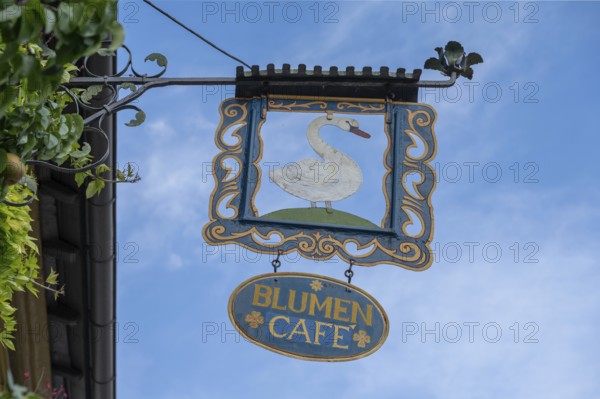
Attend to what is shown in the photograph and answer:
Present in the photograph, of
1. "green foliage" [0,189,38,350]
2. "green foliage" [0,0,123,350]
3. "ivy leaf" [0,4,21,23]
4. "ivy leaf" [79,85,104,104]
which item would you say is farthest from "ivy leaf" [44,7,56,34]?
"ivy leaf" [79,85,104,104]

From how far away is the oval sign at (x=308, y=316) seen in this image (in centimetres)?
690

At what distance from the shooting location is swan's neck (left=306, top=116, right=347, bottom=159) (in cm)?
806

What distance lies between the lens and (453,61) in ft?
25.0

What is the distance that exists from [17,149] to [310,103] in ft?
9.97

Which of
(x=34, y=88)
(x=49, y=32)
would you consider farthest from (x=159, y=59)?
(x=49, y=32)

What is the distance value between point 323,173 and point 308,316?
1374 mm

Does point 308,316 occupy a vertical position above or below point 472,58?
below

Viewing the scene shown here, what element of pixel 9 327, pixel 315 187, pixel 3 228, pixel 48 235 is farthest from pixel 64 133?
pixel 48 235

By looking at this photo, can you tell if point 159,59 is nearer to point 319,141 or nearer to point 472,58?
point 319,141

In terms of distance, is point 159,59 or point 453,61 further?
point 453,61

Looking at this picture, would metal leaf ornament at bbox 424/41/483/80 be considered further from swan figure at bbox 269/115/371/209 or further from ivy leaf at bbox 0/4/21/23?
ivy leaf at bbox 0/4/21/23

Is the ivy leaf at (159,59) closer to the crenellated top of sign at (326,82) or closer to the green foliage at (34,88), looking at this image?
the green foliage at (34,88)

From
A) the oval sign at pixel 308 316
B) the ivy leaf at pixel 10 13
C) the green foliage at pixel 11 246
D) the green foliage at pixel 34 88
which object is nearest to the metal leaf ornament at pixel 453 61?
the oval sign at pixel 308 316

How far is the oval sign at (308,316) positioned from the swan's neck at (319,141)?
1282mm
